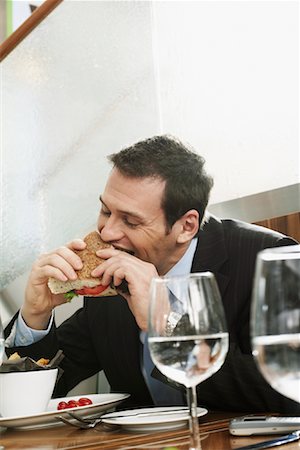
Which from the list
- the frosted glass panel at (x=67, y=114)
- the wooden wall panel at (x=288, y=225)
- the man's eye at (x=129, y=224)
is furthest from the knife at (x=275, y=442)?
the frosted glass panel at (x=67, y=114)

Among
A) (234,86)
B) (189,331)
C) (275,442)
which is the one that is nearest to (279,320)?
(189,331)

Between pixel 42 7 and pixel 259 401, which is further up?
pixel 42 7

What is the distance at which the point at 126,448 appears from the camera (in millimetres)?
1034

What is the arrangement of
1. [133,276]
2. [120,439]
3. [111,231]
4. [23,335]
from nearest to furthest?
[120,439]
[133,276]
[23,335]
[111,231]

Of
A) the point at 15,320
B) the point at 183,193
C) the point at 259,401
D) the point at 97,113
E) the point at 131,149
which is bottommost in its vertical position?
the point at 259,401

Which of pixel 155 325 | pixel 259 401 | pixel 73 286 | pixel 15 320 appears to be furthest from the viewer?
Result: pixel 15 320

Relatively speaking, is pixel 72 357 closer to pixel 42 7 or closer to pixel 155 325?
pixel 42 7

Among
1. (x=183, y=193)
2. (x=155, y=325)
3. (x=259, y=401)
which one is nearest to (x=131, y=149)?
(x=183, y=193)

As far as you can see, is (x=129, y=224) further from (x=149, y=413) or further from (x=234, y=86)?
(x=149, y=413)

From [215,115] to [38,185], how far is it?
0.77 meters

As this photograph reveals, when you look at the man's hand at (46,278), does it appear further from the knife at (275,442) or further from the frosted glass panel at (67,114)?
the knife at (275,442)

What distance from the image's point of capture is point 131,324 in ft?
6.84

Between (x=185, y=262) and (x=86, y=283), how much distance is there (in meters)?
0.34

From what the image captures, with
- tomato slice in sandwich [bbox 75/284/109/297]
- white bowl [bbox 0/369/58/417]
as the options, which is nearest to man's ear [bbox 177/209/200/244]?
Result: tomato slice in sandwich [bbox 75/284/109/297]
